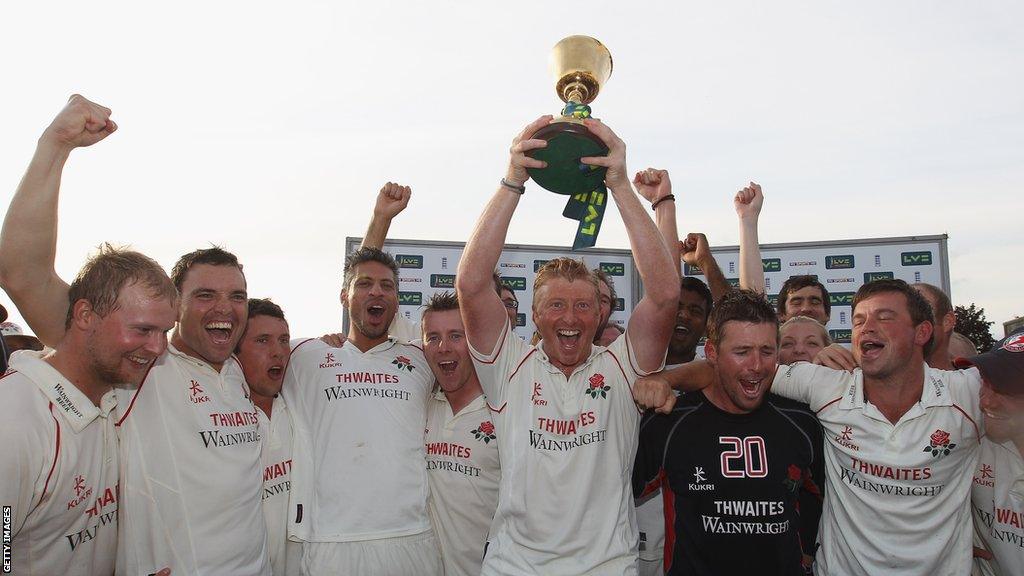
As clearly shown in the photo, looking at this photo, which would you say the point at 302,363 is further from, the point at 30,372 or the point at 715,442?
the point at 715,442

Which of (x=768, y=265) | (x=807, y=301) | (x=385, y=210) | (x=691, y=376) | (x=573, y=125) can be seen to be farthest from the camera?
(x=768, y=265)

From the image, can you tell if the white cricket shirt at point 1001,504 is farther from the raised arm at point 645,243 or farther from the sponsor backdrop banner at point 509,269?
the sponsor backdrop banner at point 509,269

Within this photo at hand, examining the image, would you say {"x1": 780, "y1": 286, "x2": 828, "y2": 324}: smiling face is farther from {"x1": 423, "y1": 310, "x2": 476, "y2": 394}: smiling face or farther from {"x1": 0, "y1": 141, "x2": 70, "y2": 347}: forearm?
{"x1": 0, "y1": 141, "x2": 70, "y2": 347}: forearm

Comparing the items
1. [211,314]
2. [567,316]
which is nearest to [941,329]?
[567,316]

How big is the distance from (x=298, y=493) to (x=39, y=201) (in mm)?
2079

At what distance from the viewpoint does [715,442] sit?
3.84 m

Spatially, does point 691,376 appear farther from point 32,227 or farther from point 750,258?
point 32,227

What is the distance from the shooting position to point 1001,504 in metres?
3.67

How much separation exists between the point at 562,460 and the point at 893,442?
170cm

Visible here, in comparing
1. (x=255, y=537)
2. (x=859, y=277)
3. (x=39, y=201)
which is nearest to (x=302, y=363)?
(x=255, y=537)

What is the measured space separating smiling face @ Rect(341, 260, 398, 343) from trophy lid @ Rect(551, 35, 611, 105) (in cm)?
169

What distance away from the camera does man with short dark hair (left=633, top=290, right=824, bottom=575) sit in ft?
12.0

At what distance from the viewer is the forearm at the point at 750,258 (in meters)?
5.50

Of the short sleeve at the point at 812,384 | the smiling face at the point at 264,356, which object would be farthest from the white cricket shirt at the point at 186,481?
the short sleeve at the point at 812,384
